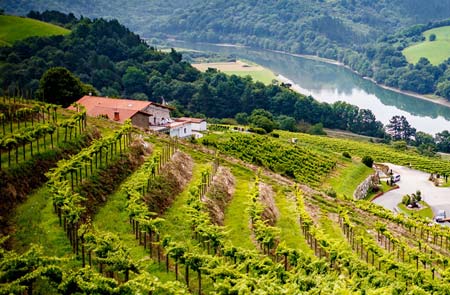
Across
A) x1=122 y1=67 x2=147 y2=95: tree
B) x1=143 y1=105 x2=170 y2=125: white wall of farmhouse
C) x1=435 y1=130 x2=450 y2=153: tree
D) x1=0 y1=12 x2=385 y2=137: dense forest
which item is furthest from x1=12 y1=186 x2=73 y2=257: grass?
x1=435 y1=130 x2=450 y2=153: tree

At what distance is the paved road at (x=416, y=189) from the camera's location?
5747 cm

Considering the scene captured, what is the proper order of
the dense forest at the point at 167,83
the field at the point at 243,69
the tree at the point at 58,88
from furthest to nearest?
the field at the point at 243,69 < the dense forest at the point at 167,83 < the tree at the point at 58,88

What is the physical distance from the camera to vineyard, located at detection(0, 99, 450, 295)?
2106 centimetres

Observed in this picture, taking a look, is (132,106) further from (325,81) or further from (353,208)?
(325,81)

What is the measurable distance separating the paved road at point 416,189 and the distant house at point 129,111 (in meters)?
21.5

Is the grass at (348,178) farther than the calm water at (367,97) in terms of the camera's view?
No

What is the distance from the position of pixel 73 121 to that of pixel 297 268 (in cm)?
1736

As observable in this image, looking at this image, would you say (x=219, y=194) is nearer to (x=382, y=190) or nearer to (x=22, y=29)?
(x=382, y=190)

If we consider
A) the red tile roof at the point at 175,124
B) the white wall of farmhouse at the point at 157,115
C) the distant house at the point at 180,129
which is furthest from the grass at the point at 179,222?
the white wall of farmhouse at the point at 157,115

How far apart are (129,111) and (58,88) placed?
1261 centimetres

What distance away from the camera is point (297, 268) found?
969 inches

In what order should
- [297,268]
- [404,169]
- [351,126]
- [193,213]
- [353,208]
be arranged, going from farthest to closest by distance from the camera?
[351,126]
[404,169]
[353,208]
[193,213]
[297,268]

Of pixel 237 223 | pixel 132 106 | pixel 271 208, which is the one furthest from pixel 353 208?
pixel 132 106

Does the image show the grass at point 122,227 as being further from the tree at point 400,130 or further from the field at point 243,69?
the field at point 243,69
